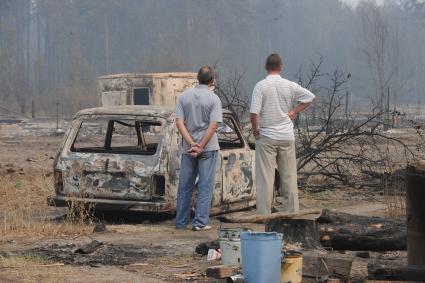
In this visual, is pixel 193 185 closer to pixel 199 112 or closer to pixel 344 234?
pixel 199 112

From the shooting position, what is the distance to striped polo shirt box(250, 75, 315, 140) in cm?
988

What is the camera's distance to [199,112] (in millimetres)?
10406

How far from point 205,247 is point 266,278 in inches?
74.3

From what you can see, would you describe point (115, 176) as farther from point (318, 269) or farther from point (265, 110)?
point (318, 269)

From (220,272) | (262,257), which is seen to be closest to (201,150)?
(220,272)

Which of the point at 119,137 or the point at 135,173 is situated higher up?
the point at 119,137

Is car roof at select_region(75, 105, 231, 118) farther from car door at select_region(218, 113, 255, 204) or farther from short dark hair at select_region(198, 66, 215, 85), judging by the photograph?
car door at select_region(218, 113, 255, 204)

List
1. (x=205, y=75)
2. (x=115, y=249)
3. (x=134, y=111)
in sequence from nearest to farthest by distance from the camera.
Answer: (x=115, y=249) < (x=205, y=75) < (x=134, y=111)

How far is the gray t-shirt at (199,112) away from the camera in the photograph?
10391 millimetres

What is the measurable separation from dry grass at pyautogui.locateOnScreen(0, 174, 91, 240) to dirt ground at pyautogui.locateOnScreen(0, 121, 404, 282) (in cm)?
2

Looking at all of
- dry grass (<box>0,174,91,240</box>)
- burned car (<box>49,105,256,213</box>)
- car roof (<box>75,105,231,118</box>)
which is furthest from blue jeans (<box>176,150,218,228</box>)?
dry grass (<box>0,174,91,240</box>)

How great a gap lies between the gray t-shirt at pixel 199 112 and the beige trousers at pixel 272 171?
0.67 meters

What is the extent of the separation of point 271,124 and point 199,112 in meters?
0.93

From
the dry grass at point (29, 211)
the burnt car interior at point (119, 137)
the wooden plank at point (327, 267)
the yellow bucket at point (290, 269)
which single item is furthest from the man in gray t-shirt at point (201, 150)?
the yellow bucket at point (290, 269)
